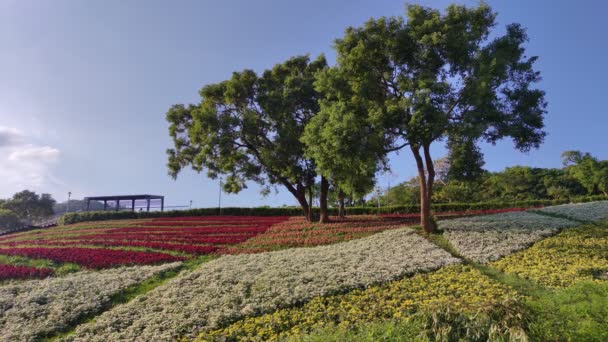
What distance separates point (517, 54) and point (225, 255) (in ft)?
63.1

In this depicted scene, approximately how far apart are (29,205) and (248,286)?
84.6 meters

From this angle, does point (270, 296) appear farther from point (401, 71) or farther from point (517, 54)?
point (517, 54)

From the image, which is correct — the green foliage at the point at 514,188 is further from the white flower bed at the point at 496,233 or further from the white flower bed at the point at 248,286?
the white flower bed at the point at 248,286

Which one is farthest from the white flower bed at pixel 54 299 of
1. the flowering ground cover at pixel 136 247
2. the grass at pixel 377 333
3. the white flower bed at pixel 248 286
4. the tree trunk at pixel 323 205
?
the tree trunk at pixel 323 205

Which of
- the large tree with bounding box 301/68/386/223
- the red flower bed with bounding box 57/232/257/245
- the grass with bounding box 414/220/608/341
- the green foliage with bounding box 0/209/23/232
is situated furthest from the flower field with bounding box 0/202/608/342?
the green foliage with bounding box 0/209/23/232

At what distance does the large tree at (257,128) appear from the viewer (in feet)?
96.1

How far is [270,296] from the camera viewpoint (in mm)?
11406

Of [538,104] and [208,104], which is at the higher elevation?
[208,104]

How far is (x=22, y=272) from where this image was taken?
55.5 ft

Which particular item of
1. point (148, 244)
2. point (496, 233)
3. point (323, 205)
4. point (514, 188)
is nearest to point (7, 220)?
point (148, 244)

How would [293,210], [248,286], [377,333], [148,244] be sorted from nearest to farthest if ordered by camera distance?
[377,333] < [248,286] < [148,244] < [293,210]

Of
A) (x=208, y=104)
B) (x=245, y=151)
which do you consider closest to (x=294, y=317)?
(x=245, y=151)

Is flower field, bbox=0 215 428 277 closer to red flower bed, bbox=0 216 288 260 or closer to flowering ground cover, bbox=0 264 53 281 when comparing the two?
red flower bed, bbox=0 216 288 260

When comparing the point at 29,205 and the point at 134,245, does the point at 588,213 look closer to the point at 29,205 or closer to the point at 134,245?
the point at 134,245
